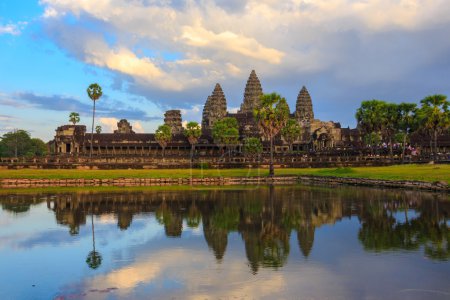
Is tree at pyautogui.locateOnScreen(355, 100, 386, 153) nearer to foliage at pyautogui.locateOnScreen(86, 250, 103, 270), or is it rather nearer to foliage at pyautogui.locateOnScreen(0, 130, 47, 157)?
foliage at pyautogui.locateOnScreen(86, 250, 103, 270)

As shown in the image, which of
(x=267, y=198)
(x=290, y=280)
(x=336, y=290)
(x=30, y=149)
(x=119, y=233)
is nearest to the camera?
(x=336, y=290)

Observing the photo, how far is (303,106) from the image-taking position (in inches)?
6619

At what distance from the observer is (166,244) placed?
59.1 feet

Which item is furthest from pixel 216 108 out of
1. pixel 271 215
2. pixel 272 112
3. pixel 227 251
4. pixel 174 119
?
pixel 227 251

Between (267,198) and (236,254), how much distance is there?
64.3 feet

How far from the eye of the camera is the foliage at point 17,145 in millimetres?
154462

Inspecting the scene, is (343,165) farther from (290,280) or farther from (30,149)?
(30,149)

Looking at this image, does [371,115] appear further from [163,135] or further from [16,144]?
[16,144]

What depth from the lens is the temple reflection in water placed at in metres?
17.3

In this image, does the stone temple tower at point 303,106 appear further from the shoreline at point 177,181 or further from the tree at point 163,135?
the shoreline at point 177,181

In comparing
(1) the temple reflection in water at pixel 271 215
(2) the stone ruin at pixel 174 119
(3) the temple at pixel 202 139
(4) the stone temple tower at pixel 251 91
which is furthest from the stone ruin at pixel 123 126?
(1) the temple reflection in water at pixel 271 215

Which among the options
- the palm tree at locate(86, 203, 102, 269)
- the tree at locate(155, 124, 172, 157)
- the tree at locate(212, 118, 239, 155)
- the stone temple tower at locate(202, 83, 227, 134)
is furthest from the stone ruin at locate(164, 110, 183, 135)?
the palm tree at locate(86, 203, 102, 269)

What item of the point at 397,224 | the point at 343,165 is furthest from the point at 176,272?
the point at 343,165

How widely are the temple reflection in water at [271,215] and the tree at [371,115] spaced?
4434 centimetres
